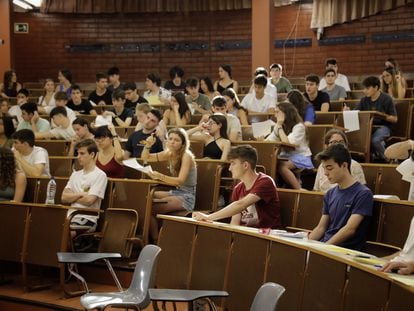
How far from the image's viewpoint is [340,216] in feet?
14.6

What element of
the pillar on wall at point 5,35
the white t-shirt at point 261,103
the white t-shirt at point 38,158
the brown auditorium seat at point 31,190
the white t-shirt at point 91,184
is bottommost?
the brown auditorium seat at point 31,190

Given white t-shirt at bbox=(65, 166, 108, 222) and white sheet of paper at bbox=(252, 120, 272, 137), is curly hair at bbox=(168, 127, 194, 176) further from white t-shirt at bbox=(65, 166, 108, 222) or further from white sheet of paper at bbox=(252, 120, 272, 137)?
white sheet of paper at bbox=(252, 120, 272, 137)

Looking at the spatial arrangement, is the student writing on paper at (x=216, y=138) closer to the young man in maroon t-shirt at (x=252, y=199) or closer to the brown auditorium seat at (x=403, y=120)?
the young man in maroon t-shirt at (x=252, y=199)

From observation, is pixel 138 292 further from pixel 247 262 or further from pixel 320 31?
pixel 320 31

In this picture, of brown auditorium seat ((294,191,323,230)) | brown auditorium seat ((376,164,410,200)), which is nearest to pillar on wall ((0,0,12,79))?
brown auditorium seat ((376,164,410,200))

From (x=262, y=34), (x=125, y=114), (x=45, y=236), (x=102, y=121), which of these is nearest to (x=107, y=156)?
(x=45, y=236)

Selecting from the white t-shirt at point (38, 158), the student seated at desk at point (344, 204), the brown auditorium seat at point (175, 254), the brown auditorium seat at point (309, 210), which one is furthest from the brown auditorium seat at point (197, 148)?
the student seated at desk at point (344, 204)

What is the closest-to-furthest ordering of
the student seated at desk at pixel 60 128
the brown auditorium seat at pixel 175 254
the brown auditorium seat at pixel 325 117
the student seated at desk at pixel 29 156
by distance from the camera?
the brown auditorium seat at pixel 175 254, the student seated at desk at pixel 29 156, the brown auditorium seat at pixel 325 117, the student seated at desk at pixel 60 128

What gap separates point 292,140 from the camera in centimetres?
671

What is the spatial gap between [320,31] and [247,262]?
8.78 metres

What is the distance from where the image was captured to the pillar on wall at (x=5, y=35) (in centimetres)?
1289

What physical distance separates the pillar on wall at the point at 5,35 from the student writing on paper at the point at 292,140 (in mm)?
7333

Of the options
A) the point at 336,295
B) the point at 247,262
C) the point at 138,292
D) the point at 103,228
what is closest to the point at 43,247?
the point at 103,228

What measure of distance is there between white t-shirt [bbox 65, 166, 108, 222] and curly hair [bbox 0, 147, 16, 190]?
51cm
